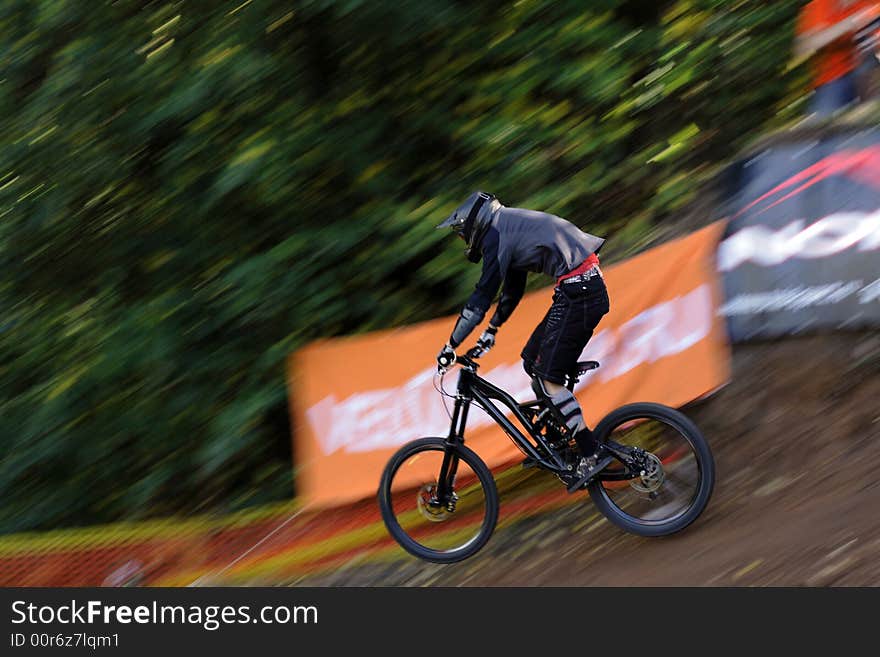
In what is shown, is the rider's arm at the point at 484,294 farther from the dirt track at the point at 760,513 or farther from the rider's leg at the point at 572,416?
the dirt track at the point at 760,513

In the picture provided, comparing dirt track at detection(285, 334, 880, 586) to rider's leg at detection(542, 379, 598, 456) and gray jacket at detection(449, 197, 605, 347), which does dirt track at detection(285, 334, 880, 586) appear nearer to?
rider's leg at detection(542, 379, 598, 456)

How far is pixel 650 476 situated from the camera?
5.54 meters

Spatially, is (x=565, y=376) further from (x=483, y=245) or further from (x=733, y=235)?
(x=733, y=235)

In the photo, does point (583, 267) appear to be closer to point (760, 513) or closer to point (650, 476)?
point (650, 476)

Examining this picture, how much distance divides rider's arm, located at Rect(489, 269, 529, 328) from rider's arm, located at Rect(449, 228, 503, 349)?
129mm

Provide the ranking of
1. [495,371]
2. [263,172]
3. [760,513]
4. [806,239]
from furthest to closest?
[263,172]
[495,371]
[806,239]
[760,513]

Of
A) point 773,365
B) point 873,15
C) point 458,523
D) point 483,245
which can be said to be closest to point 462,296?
point 483,245

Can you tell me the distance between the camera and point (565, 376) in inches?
224

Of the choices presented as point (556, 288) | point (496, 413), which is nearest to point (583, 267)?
point (556, 288)

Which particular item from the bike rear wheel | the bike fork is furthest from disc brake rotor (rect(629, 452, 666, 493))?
the bike fork

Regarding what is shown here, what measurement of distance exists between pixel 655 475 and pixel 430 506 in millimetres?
1433

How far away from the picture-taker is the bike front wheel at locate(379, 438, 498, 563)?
5820mm

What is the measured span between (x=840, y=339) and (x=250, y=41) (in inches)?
178

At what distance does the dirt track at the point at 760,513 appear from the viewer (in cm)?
546
